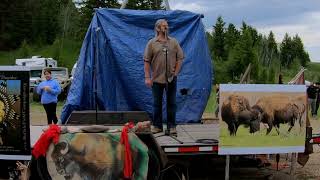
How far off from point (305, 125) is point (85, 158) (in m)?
3.72

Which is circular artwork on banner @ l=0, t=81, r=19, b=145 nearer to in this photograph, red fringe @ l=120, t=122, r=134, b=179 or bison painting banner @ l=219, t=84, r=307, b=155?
red fringe @ l=120, t=122, r=134, b=179

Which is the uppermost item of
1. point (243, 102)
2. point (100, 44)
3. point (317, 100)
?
point (100, 44)

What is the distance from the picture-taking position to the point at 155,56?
8.87 meters

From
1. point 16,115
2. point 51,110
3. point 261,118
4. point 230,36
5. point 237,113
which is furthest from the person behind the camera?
point 230,36

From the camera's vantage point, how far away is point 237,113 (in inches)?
302

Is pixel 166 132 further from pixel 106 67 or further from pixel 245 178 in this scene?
pixel 106 67

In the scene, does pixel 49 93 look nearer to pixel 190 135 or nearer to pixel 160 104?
pixel 160 104

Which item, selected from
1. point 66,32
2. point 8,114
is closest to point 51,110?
point 8,114

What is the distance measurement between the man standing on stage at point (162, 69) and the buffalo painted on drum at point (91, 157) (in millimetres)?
2880

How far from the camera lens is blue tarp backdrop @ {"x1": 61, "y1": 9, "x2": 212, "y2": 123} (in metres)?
10.7

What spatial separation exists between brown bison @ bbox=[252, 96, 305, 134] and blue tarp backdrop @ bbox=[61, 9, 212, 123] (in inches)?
124

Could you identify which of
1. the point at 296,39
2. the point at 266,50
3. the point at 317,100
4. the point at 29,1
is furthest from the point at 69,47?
the point at 317,100

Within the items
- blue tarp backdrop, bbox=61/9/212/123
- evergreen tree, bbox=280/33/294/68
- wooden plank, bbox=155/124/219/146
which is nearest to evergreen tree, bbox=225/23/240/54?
evergreen tree, bbox=280/33/294/68

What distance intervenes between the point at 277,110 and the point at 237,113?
61 cm
